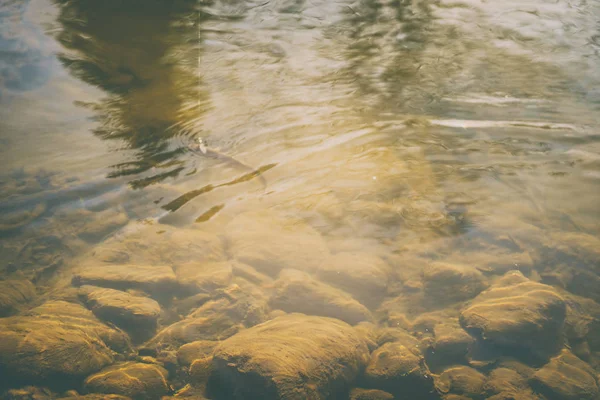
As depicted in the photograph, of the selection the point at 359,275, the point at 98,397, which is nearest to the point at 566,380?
the point at 359,275

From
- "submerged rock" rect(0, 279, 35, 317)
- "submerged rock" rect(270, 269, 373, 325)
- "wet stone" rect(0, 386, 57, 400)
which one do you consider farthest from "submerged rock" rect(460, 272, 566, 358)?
"submerged rock" rect(0, 279, 35, 317)

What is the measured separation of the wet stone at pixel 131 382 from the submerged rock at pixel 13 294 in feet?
3.36

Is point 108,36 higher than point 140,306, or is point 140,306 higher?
point 108,36

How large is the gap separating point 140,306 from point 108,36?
21.6 ft

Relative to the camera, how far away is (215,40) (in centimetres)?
883

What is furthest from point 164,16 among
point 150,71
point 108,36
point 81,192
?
point 81,192

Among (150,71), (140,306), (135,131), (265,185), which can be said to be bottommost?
(140,306)

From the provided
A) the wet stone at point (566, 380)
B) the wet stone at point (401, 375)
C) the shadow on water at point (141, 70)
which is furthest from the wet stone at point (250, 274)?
the wet stone at point (566, 380)

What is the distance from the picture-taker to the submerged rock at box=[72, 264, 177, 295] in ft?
13.3

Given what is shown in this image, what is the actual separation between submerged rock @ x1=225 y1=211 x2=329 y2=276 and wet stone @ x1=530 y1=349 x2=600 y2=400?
6.67ft

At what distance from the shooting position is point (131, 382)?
10.4 feet

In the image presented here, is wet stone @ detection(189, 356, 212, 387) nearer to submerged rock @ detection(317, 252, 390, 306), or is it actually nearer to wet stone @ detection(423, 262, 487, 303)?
submerged rock @ detection(317, 252, 390, 306)

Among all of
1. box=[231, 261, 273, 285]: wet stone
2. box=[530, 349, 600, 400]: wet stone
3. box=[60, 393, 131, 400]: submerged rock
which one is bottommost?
box=[530, 349, 600, 400]: wet stone

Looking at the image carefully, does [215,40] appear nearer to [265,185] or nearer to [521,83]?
[265,185]
